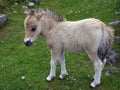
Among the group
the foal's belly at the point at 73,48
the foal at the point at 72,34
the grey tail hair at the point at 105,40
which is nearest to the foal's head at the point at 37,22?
the foal at the point at 72,34

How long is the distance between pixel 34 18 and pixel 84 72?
2.82m

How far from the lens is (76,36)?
10.4 metres

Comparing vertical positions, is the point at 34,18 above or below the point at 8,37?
above

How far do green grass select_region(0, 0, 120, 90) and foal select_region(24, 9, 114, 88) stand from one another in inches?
26.8

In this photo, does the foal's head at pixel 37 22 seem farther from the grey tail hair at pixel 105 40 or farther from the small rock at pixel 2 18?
the small rock at pixel 2 18

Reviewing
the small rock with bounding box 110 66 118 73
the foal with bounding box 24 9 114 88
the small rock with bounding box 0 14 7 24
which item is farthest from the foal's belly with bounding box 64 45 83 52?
the small rock with bounding box 0 14 7 24

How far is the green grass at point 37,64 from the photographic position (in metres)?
11.4

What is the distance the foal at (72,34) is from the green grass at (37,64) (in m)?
0.68

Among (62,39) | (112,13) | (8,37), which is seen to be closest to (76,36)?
(62,39)

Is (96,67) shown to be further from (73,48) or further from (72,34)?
(72,34)

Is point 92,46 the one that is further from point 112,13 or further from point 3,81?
point 112,13

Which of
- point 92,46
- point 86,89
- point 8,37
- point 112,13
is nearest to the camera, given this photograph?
point 92,46

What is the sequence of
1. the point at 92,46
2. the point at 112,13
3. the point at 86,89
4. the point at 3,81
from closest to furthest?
the point at 92,46
the point at 86,89
the point at 3,81
the point at 112,13

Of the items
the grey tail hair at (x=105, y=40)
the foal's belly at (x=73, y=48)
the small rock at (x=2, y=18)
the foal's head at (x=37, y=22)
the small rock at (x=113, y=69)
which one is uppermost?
the foal's head at (x=37, y=22)
